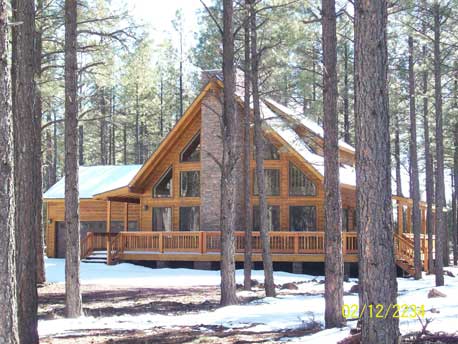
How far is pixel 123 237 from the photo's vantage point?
26016mm

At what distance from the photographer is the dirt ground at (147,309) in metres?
9.30

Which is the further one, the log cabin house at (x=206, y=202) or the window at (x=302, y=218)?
the window at (x=302, y=218)

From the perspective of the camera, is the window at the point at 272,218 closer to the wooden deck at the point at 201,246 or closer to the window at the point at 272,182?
the window at the point at 272,182

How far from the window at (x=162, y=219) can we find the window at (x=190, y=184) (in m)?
1.07

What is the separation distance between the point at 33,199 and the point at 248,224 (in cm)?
856

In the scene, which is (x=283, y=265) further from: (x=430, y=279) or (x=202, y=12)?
(x=202, y=12)

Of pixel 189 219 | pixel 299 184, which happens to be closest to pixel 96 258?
pixel 189 219

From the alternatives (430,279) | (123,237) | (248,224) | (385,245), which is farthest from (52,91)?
(430,279)

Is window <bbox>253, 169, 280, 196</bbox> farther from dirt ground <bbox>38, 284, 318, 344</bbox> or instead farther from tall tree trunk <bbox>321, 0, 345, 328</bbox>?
tall tree trunk <bbox>321, 0, 345, 328</bbox>

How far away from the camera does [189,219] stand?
26.3m

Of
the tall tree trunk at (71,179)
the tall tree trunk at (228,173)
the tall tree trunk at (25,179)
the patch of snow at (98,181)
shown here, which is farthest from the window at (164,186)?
the tall tree trunk at (25,179)

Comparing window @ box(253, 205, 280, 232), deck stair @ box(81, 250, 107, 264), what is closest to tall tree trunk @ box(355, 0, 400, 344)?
window @ box(253, 205, 280, 232)

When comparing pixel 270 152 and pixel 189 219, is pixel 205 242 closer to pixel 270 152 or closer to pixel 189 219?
pixel 189 219

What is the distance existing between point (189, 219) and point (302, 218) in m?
4.83
